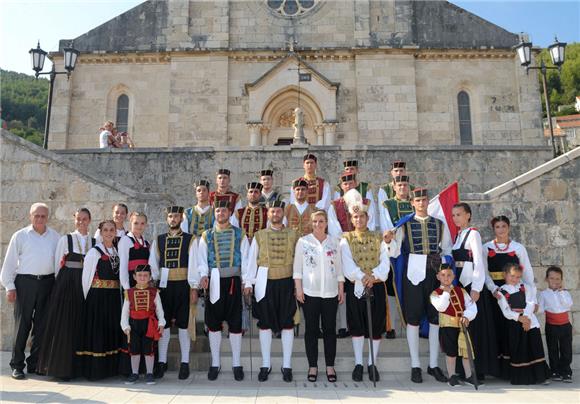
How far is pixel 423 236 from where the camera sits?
624 cm

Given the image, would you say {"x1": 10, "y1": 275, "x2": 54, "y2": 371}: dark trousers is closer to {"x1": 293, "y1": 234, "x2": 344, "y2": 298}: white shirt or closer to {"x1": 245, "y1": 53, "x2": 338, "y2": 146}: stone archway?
{"x1": 293, "y1": 234, "x2": 344, "y2": 298}: white shirt

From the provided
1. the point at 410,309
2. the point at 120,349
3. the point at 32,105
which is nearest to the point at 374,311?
the point at 410,309

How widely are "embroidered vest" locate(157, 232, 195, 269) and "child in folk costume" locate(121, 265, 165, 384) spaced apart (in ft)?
1.36

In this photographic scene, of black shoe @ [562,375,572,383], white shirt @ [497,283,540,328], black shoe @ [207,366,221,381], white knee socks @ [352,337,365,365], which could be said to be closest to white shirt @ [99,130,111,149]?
black shoe @ [207,366,221,381]

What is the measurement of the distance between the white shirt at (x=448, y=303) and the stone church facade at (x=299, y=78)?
12.3 metres

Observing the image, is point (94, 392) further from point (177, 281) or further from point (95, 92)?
point (95, 92)

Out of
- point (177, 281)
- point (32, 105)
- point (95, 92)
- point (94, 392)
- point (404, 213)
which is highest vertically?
point (32, 105)

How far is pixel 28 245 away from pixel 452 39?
1763 cm

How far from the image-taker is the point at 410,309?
6066mm

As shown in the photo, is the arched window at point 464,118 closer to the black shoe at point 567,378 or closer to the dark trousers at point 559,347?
the dark trousers at point 559,347

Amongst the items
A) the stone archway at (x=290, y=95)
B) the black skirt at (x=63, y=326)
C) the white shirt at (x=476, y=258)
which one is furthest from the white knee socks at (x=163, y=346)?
the stone archway at (x=290, y=95)

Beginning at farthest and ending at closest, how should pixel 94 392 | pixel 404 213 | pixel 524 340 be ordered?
pixel 404 213
pixel 524 340
pixel 94 392

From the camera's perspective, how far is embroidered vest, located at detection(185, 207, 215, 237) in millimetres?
7199

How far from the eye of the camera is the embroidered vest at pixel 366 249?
6.09 metres
